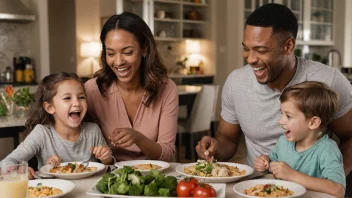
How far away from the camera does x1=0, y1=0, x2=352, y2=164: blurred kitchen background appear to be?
7.95 meters

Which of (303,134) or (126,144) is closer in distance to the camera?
(303,134)

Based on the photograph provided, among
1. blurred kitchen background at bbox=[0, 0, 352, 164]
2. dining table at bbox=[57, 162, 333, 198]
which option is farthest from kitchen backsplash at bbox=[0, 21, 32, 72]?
dining table at bbox=[57, 162, 333, 198]

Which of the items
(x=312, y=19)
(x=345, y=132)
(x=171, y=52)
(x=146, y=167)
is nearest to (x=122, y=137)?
(x=146, y=167)

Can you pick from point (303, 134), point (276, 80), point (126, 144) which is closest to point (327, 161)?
point (303, 134)

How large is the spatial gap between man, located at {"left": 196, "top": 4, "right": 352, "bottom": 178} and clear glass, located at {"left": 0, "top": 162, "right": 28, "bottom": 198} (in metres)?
0.82

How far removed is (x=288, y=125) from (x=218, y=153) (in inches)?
18.1

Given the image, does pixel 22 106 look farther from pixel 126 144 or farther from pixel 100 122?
pixel 126 144

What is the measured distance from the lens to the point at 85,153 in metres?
2.07

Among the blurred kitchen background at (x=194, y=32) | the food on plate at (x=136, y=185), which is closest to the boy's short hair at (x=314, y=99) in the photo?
the food on plate at (x=136, y=185)

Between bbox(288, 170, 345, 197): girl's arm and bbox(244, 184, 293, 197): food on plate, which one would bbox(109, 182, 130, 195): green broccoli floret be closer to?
bbox(244, 184, 293, 197): food on plate

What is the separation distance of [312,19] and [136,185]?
327 inches

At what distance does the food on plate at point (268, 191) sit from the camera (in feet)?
4.53

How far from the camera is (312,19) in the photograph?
896 centimetres

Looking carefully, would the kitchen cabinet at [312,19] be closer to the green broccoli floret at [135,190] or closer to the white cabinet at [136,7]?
the white cabinet at [136,7]
